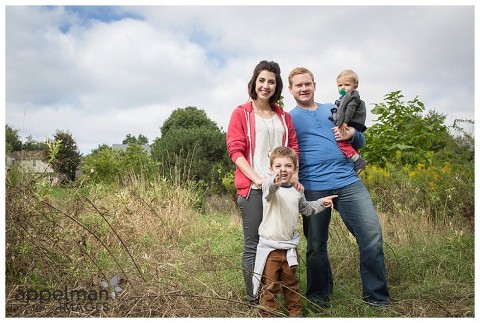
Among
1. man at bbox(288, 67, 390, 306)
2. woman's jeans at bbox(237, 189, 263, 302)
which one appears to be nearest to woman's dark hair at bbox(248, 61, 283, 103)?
man at bbox(288, 67, 390, 306)

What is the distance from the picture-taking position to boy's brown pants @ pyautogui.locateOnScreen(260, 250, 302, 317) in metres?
3.47

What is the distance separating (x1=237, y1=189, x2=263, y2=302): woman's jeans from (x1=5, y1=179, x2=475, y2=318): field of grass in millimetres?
233

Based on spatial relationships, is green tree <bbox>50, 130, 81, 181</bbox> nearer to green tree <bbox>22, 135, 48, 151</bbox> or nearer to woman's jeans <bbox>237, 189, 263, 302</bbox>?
green tree <bbox>22, 135, 48, 151</bbox>

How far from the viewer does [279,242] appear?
137 inches

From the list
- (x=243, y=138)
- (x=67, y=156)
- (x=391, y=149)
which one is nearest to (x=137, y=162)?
(x=67, y=156)

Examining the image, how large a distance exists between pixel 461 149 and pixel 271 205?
250 inches

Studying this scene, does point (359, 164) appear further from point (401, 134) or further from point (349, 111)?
point (401, 134)

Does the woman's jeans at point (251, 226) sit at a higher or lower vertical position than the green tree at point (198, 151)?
lower

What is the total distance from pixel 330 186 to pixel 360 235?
0.42 m

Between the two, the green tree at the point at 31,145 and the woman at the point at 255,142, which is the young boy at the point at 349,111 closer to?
the woman at the point at 255,142

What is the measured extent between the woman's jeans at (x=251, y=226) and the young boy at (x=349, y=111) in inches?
30.4

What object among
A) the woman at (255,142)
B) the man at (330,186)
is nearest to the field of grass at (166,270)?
the man at (330,186)

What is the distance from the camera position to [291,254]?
3.46m

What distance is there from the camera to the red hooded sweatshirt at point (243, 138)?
3.58 metres
